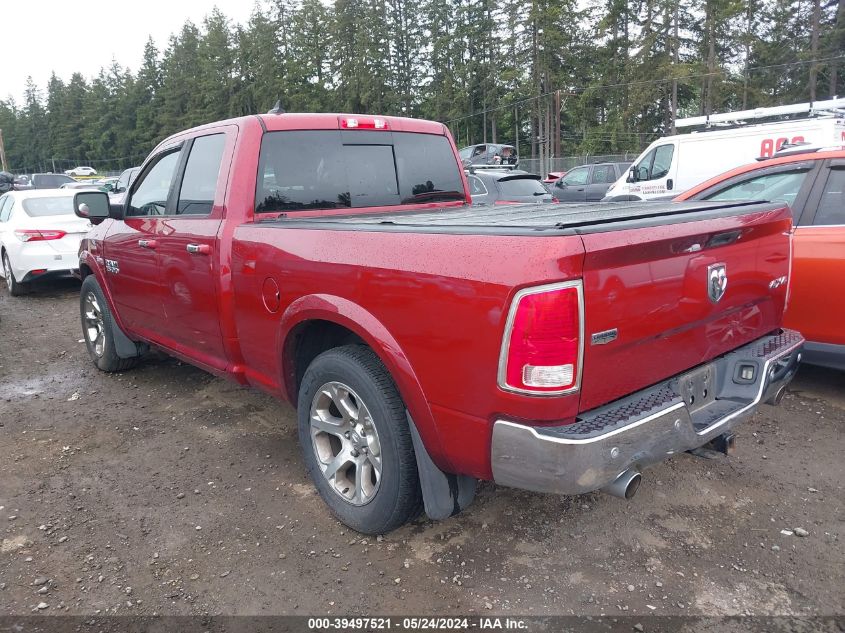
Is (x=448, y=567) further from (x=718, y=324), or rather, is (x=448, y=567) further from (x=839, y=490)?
(x=839, y=490)

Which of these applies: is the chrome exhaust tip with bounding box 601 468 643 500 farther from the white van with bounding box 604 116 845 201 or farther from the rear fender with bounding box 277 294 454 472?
the white van with bounding box 604 116 845 201

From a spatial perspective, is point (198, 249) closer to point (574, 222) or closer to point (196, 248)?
point (196, 248)

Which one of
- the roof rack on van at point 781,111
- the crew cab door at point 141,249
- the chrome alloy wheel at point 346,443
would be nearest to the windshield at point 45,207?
the crew cab door at point 141,249

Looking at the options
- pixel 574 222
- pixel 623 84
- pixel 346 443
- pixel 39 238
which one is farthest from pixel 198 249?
pixel 623 84

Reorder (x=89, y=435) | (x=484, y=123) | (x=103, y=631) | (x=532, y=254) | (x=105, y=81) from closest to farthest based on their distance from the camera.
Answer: (x=532, y=254) → (x=103, y=631) → (x=89, y=435) → (x=484, y=123) → (x=105, y=81)

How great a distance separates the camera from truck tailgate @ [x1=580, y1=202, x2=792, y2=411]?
2141mm

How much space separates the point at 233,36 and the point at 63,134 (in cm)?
4691

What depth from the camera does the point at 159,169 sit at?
4.47m

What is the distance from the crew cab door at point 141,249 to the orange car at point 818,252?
4.40 metres

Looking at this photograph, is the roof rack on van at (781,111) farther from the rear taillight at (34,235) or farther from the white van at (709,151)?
the rear taillight at (34,235)

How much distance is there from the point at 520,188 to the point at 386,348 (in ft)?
30.3

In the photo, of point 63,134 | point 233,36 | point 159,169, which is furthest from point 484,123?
point 63,134

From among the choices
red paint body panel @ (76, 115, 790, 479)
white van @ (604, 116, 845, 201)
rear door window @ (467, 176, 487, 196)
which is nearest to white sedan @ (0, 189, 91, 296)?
rear door window @ (467, 176, 487, 196)

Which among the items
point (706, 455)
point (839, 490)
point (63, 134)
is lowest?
point (839, 490)
